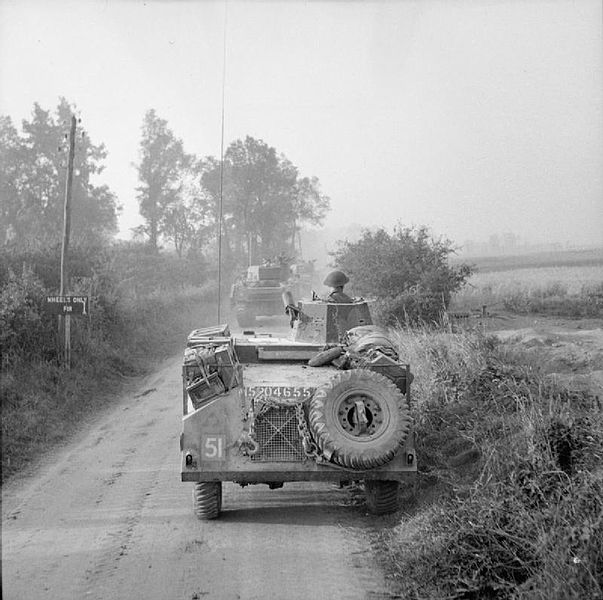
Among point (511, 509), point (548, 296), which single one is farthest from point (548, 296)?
point (511, 509)

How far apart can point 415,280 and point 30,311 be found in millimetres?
8643

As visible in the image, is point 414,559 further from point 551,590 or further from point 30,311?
point 30,311

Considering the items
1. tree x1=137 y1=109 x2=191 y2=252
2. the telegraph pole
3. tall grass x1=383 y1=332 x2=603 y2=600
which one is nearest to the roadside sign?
the telegraph pole

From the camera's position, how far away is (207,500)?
265 inches

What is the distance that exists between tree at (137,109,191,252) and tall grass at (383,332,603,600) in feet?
80.1

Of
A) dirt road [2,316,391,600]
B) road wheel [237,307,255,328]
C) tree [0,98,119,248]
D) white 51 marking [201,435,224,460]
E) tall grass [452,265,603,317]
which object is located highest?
tree [0,98,119,248]

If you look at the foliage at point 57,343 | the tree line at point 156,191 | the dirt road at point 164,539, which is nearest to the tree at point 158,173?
the tree line at point 156,191

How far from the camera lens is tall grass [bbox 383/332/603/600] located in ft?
14.5

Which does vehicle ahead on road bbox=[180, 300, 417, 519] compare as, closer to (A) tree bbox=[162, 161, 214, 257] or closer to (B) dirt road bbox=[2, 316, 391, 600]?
(B) dirt road bbox=[2, 316, 391, 600]

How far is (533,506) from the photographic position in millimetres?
5211

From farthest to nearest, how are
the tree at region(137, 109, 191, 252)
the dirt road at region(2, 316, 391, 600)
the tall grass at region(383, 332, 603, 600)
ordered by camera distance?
the tree at region(137, 109, 191, 252) < the dirt road at region(2, 316, 391, 600) < the tall grass at region(383, 332, 603, 600)

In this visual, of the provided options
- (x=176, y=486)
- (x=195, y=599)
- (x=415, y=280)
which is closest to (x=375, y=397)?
(x=195, y=599)

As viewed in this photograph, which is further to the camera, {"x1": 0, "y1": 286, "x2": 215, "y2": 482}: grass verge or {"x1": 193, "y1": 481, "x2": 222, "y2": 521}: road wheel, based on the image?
{"x1": 0, "y1": 286, "x2": 215, "y2": 482}: grass verge

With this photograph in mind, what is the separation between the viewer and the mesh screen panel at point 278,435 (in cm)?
665
